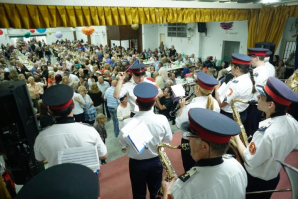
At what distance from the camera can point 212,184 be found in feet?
4.37

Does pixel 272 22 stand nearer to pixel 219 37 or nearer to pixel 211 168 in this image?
pixel 219 37

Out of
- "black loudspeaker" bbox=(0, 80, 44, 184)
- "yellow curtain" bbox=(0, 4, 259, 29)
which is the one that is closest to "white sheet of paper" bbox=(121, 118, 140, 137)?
"black loudspeaker" bbox=(0, 80, 44, 184)

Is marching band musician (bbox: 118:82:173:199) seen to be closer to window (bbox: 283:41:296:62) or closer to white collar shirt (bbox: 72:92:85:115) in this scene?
white collar shirt (bbox: 72:92:85:115)

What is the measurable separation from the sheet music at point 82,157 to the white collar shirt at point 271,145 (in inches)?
63.7

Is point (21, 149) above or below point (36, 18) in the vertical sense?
below

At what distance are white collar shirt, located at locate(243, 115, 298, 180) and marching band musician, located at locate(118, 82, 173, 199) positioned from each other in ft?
3.26

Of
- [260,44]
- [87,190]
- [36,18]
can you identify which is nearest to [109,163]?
[36,18]

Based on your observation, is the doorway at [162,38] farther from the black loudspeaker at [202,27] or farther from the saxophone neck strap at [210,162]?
the saxophone neck strap at [210,162]

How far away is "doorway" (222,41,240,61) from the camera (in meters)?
12.1

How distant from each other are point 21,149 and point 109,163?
181cm

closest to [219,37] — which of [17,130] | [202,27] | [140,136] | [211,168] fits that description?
[202,27]

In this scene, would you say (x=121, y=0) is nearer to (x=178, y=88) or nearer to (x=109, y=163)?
(x=178, y=88)

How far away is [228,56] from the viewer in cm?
1259

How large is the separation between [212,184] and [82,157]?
1066mm
